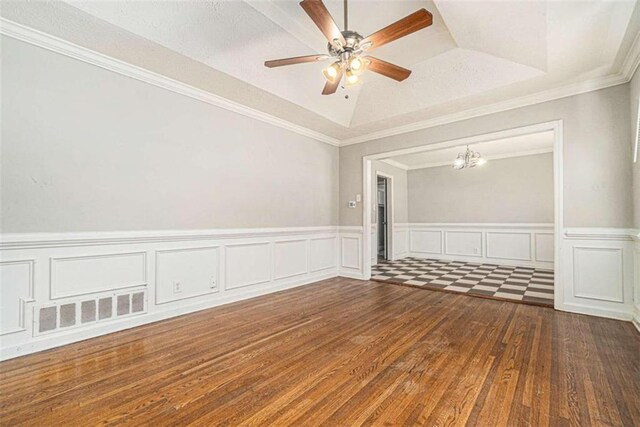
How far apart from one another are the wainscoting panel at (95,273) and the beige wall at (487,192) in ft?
21.9

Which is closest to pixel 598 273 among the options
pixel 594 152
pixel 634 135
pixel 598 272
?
pixel 598 272

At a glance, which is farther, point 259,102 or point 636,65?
point 259,102

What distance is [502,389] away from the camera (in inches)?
69.7

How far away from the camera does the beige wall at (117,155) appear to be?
2297mm

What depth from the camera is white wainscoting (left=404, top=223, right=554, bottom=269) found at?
19.7ft

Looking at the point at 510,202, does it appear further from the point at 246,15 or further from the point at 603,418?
the point at 246,15

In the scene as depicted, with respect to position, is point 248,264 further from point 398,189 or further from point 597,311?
point 398,189

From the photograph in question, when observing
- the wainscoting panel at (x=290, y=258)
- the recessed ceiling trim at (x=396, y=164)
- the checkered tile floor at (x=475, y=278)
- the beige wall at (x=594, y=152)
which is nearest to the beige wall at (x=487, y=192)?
the recessed ceiling trim at (x=396, y=164)

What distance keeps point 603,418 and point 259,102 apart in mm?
3997

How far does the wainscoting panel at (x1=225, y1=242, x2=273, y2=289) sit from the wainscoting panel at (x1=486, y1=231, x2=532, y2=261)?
5209mm

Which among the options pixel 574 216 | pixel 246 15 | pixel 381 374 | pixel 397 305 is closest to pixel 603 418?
pixel 381 374

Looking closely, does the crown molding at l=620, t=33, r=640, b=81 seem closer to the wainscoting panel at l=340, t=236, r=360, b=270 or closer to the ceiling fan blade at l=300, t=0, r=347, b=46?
the ceiling fan blade at l=300, t=0, r=347, b=46

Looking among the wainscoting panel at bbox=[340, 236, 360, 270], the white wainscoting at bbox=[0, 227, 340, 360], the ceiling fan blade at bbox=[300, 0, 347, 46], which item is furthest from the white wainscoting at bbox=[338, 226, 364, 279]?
the ceiling fan blade at bbox=[300, 0, 347, 46]

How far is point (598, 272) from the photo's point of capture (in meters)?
3.14
